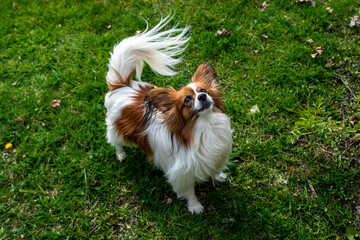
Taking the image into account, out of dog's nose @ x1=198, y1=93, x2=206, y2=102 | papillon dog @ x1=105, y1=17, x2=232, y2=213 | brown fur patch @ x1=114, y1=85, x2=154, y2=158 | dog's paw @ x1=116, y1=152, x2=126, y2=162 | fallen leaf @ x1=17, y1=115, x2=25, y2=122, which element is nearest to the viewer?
dog's nose @ x1=198, y1=93, x2=206, y2=102

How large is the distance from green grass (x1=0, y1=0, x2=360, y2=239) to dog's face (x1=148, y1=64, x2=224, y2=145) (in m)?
1.06

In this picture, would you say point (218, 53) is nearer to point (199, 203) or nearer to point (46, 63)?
point (199, 203)

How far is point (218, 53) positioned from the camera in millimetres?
4027

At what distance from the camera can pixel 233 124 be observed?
11.0 ft

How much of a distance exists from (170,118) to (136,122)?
52 cm

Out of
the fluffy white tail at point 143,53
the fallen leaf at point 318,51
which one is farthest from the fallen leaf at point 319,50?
the fluffy white tail at point 143,53

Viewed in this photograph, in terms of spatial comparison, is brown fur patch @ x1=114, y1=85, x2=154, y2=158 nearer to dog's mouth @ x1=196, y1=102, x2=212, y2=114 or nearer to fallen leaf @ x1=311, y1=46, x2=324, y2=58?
dog's mouth @ x1=196, y1=102, x2=212, y2=114

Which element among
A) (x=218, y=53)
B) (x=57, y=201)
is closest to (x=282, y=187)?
(x=218, y=53)

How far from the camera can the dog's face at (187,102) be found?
6.65 ft

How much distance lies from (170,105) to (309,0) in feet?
11.4

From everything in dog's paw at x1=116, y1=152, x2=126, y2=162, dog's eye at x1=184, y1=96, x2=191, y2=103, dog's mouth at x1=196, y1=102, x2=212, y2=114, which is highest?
dog's mouth at x1=196, y1=102, x2=212, y2=114

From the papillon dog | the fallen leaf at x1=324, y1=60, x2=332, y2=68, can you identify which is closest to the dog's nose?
the papillon dog

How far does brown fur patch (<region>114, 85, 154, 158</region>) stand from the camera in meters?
2.55

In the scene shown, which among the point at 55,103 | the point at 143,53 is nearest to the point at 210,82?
the point at 143,53
